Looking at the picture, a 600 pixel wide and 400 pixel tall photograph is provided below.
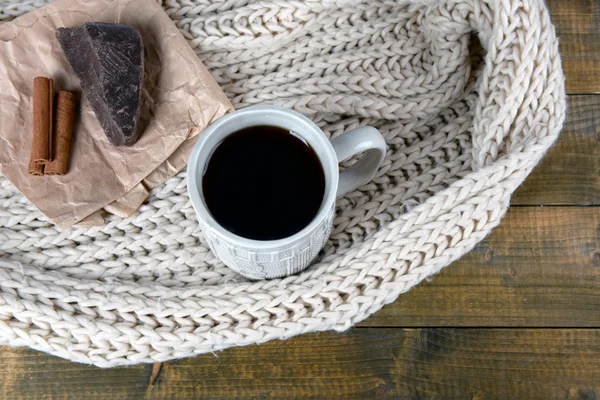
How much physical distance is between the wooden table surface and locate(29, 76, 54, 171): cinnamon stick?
192 millimetres

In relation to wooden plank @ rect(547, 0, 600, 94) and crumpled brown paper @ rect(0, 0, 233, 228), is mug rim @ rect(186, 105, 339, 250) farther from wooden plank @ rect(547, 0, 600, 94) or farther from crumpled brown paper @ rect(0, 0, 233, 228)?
wooden plank @ rect(547, 0, 600, 94)

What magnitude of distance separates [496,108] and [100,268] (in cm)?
41

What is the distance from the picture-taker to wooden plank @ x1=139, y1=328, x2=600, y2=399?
0.56 m

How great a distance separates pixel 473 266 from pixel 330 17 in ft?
0.98

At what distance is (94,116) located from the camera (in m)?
0.57

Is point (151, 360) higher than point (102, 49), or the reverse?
point (102, 49)

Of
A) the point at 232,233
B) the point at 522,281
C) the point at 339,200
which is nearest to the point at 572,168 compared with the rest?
the point at 522,281

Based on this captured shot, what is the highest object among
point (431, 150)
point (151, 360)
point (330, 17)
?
point (330, 17)

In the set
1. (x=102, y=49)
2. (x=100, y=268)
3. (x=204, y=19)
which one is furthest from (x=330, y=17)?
(x=100, y=268)

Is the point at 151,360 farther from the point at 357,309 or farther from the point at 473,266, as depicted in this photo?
the point at 473,266

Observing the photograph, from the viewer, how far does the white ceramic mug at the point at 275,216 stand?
428mm

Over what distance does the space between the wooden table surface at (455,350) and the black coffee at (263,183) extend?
17 centimetres

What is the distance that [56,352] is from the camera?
0.52 meters

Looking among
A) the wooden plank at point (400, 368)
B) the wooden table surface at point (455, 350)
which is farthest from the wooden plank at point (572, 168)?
the wooden plank at point (400, 368)
